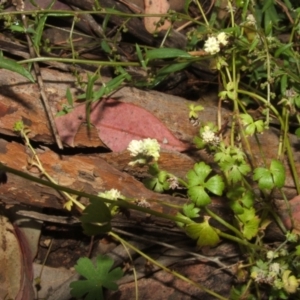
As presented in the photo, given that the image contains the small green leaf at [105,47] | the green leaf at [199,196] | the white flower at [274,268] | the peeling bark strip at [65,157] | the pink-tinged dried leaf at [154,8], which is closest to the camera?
the green leaf at [199,196]

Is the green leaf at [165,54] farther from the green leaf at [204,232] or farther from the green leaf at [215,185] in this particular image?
the green leaf at [204,232]

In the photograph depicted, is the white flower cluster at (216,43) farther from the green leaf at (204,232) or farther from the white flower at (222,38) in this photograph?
the green leaf at (204,232)

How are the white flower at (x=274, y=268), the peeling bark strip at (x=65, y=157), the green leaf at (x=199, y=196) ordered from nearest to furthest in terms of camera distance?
the green leaf at (x=199, y=196) → the white flower at (x=274, y=268) → the peeling bark strip at (x=65, y=157)

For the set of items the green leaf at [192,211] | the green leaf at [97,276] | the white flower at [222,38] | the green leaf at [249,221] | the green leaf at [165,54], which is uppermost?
the white flower at [222,38]

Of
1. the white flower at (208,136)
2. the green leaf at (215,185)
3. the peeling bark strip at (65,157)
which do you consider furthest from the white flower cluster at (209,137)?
the peeling bark strip at (65,157)

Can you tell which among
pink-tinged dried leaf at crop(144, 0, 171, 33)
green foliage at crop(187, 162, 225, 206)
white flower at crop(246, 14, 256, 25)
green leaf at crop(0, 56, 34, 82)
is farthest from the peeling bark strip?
pink-tinged dried leaf at crop(144, 0, 171, 33)

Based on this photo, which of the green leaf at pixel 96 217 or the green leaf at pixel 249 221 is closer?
the green leaf at pixel 96 217

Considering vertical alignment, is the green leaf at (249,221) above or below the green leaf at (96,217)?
below
